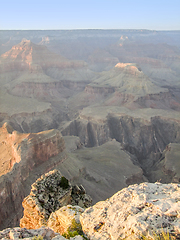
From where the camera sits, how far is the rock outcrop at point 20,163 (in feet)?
89.6

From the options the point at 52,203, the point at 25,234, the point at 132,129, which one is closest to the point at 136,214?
the point at 25,234

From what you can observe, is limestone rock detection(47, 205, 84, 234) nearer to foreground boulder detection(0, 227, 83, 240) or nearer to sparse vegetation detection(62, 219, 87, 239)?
sparse vegetation detection(62, 219, 87, 239)

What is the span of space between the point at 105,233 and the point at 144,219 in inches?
83.7

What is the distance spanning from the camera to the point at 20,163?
31.5 m

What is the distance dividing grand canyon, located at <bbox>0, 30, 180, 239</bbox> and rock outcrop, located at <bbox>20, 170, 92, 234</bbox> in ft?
7.50

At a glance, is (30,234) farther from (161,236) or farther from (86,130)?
(86,130)

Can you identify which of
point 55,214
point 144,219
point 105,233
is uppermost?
point 144,219

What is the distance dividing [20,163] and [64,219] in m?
18.3

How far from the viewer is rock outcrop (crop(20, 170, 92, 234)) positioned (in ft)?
50.6

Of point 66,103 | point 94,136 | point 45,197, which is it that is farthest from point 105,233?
point 66,103

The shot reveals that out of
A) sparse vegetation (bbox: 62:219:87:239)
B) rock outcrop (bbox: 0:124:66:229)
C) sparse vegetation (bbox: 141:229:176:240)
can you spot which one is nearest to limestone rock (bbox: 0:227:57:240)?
sparse vegetation (bbox: 62:219:87:239)

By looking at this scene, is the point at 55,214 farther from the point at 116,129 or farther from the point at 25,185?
the point at 116,129

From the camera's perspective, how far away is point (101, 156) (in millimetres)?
50812

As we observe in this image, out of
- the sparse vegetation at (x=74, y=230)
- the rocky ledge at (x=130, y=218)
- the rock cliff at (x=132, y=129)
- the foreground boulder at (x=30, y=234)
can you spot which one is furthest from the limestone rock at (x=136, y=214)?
the rock cliff at (x=132, y=129)
